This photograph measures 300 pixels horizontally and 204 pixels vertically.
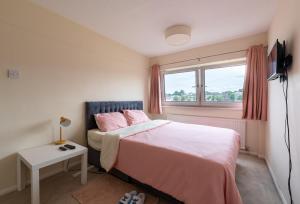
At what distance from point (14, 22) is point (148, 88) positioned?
3062 millimetres

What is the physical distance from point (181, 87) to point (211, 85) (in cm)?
78

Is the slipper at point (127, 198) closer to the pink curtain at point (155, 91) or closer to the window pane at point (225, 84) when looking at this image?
the pink curtain at point (155, 91)

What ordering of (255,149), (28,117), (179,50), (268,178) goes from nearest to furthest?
(28,117) < (268,178) < (255,149) < (179,50)

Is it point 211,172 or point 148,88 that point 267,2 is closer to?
point 211,172

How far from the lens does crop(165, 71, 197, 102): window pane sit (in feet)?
12.5

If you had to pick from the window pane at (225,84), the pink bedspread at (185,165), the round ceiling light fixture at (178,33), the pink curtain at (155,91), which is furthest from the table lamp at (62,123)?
the window pane at (225,84)

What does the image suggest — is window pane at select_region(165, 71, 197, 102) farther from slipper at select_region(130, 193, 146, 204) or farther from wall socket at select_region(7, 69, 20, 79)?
wall socket at select_region(7, 69, 20, 79)

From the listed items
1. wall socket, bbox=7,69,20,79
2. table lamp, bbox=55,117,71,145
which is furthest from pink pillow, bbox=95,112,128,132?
wall socket, bbox=7,69,20,79

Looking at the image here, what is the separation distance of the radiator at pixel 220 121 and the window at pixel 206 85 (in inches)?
14.3

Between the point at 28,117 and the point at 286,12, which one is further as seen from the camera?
the point at 28,117

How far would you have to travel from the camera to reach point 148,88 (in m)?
4.32

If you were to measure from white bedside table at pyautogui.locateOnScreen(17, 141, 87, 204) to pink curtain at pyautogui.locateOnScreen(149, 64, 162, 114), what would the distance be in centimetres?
250

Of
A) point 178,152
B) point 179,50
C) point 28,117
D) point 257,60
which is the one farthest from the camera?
point 179,50

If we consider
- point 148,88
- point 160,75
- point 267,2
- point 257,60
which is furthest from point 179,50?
point 267,2
